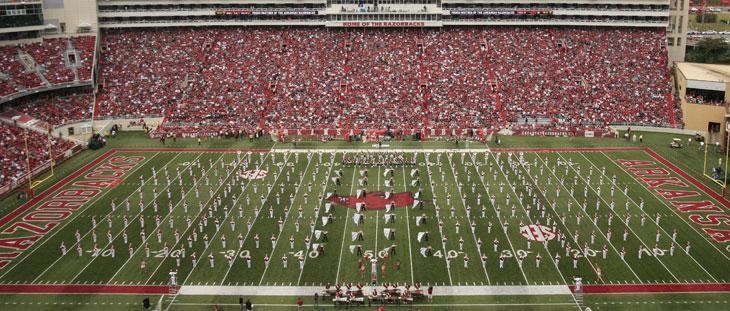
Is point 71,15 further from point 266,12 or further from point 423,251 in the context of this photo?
point 423,251

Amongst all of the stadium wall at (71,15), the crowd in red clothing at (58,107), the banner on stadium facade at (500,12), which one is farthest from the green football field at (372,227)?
the banner on stadium facade at (500,12)

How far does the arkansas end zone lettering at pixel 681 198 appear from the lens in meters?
32.7

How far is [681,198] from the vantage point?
3669 centimetres

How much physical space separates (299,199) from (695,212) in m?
19.9

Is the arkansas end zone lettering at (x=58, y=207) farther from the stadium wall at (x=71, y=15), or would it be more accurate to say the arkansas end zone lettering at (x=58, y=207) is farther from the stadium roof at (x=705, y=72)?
the stadium roof at (x=705, y=72)

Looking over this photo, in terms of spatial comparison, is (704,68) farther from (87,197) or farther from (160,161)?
(87,197)

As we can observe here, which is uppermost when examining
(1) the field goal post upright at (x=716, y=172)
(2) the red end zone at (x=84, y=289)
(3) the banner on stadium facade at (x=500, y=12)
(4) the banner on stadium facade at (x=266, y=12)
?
(4) the banner on stadium facade at (x=266, y=12)

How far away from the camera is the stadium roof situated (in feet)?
173

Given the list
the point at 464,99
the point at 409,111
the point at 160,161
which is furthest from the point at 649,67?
the point at 160,161

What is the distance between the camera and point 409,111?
177 ft

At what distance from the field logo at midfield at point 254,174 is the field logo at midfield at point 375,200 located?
6150mm

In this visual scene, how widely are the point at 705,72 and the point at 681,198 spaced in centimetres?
2334

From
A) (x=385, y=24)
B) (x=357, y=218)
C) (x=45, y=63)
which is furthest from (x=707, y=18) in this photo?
(x=45, y=63)

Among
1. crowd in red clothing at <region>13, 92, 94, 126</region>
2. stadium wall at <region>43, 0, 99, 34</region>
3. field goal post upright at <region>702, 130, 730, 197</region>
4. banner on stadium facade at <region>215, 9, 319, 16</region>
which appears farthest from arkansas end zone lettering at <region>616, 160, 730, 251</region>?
stadium wall at <region>43, 0, 99, 34</region>
